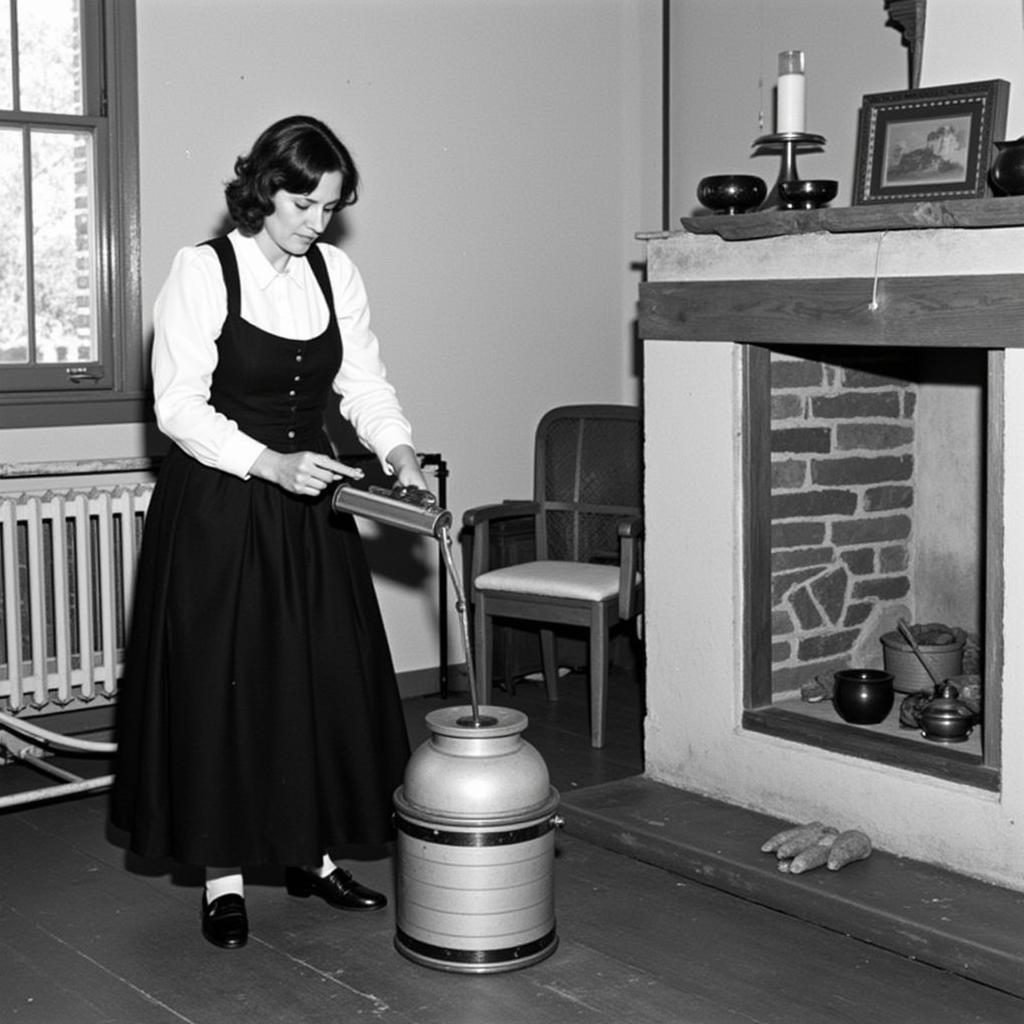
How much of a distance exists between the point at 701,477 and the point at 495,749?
1.17 meters

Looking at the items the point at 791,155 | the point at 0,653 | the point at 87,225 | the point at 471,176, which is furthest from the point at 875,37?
the point at 0,653

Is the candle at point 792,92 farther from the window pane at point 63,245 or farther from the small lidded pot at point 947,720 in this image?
the window pane at point 63,245

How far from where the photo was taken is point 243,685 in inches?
120

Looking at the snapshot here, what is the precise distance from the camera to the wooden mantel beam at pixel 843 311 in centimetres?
317

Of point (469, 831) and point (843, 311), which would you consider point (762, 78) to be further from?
point (469, 831)

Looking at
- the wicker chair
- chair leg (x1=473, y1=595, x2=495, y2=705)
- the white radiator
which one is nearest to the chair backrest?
the wicker chair

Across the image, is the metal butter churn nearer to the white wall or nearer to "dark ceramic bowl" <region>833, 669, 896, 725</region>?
"dark ceramic bowl" <region>833, 669, 896, 725</region>

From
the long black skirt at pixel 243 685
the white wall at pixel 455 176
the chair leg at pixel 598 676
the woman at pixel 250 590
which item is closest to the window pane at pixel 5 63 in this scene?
the white wall at pixel 455 176

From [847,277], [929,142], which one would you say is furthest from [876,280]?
[929,142]

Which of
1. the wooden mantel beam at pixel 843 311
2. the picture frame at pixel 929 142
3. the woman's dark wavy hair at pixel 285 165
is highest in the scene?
the picture frame at pixel 929 142

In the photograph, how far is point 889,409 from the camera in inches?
165

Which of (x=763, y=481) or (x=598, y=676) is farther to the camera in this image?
(x=598, y=676)

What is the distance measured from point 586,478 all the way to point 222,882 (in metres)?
2.27

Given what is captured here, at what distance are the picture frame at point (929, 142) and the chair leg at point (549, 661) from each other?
185 cm
